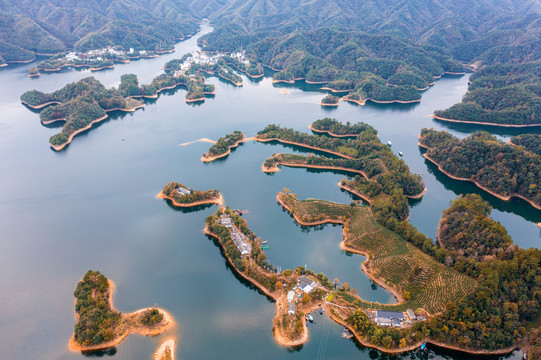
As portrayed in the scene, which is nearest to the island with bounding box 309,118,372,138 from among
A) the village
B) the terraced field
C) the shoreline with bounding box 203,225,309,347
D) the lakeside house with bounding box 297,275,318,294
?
the terraced field

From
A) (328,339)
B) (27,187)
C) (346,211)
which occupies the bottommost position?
(27,187)

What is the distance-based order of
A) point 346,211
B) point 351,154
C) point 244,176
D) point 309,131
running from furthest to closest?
point 309,131, point 351,154, point 244,176, point 346,211

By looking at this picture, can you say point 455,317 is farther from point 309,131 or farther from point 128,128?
point 128,128

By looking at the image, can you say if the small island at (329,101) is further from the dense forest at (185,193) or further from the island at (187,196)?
the dense forest at (185,193)

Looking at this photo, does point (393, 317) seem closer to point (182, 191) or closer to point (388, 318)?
point (388, 318)

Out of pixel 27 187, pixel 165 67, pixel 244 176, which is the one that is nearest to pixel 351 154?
pixel 244 176

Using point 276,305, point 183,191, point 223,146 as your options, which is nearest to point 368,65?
point 223,146
